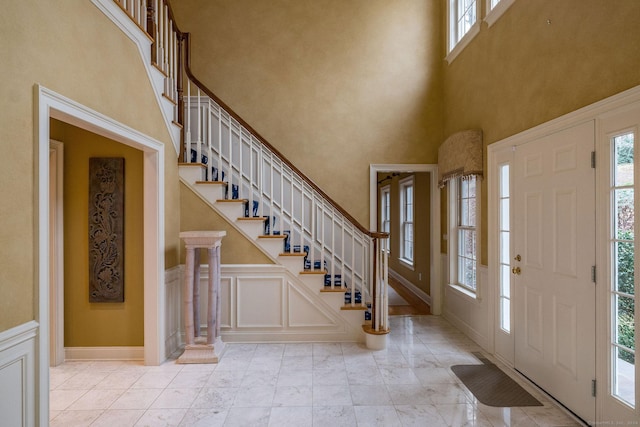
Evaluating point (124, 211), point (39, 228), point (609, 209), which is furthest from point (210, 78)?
point (609, 209)

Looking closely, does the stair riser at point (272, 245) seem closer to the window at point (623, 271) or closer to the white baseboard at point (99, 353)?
the white baseboard at point (99, 353)

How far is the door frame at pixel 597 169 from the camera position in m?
2.29

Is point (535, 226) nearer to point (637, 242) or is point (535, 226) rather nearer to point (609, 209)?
point (609, 209)

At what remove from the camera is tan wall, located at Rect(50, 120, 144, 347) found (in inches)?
144

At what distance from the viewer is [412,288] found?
709 cm

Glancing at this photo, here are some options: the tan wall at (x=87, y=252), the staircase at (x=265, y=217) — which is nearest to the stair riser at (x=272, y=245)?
the staircase at (x=265, y=217)

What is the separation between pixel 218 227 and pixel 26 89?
8.18ft

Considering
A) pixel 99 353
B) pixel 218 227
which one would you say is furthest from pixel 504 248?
pixel 99 353

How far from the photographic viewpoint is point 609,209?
2.33 m

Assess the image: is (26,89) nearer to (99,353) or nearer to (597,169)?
(99,353)

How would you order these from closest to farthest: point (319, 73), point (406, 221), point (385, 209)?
point (319, 73) → point (406, 221) → point (385, 209)

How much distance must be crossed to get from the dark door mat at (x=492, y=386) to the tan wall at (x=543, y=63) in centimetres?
119

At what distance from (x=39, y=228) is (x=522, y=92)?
3764mm

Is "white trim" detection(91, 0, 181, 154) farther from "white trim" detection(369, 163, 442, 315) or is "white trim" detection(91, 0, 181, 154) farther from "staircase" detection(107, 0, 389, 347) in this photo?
"white trim" detection(369, 163, 442, 315)
